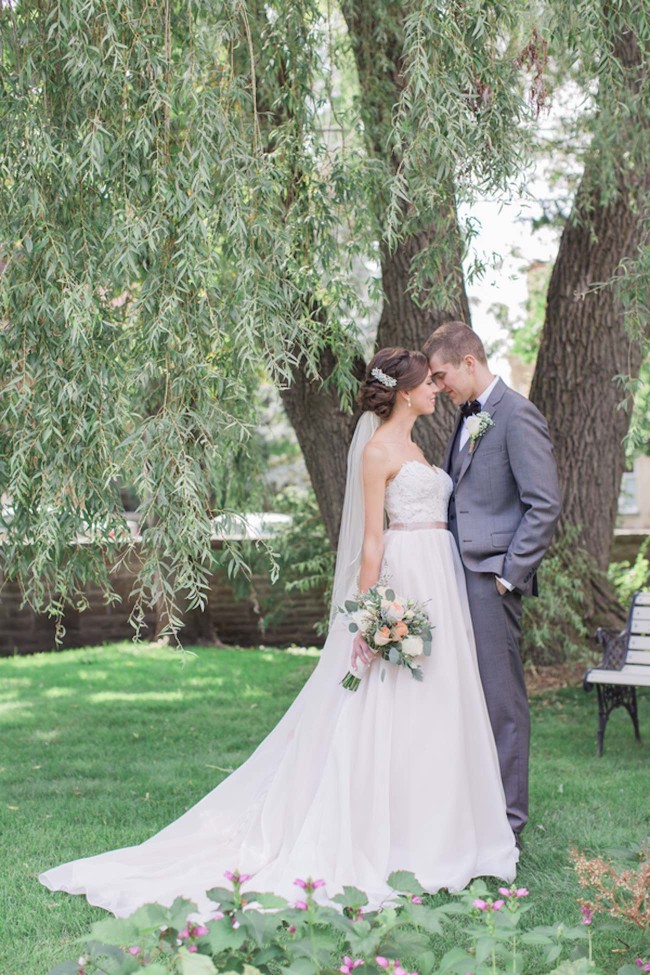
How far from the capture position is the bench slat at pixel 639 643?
6.59 meters

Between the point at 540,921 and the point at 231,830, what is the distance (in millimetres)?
1200

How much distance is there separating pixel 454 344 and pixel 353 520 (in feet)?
2.70

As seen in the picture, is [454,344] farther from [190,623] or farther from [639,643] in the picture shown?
[190,623]

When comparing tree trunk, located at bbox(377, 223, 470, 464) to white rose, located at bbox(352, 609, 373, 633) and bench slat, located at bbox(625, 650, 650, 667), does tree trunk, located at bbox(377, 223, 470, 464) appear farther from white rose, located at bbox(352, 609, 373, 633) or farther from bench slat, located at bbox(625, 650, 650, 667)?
white rose, located at bbox(352, 609, 373, 633)

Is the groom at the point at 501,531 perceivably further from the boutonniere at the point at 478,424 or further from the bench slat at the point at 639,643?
the bench slat at the point at 639,643

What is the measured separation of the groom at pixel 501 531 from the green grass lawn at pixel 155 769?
454 mm

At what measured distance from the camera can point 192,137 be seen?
3.97m

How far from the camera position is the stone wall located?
39.5 feet

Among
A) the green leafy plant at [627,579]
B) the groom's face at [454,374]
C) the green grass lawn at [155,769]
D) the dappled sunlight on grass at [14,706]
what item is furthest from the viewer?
the green leafy plant at [627,579]

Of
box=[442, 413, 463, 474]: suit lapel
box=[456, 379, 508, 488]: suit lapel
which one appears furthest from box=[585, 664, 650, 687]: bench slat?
box=[456, 379, 508, 488]: suit lapel

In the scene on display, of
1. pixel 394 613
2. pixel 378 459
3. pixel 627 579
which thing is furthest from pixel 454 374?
pixel 627 579

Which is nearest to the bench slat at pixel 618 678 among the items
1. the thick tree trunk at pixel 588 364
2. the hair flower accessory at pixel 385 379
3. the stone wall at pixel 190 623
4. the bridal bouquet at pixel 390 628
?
the bridal bouquet at pixel 390 628

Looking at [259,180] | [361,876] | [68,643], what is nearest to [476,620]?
[361,876]

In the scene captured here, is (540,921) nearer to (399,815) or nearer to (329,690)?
(399,815)
